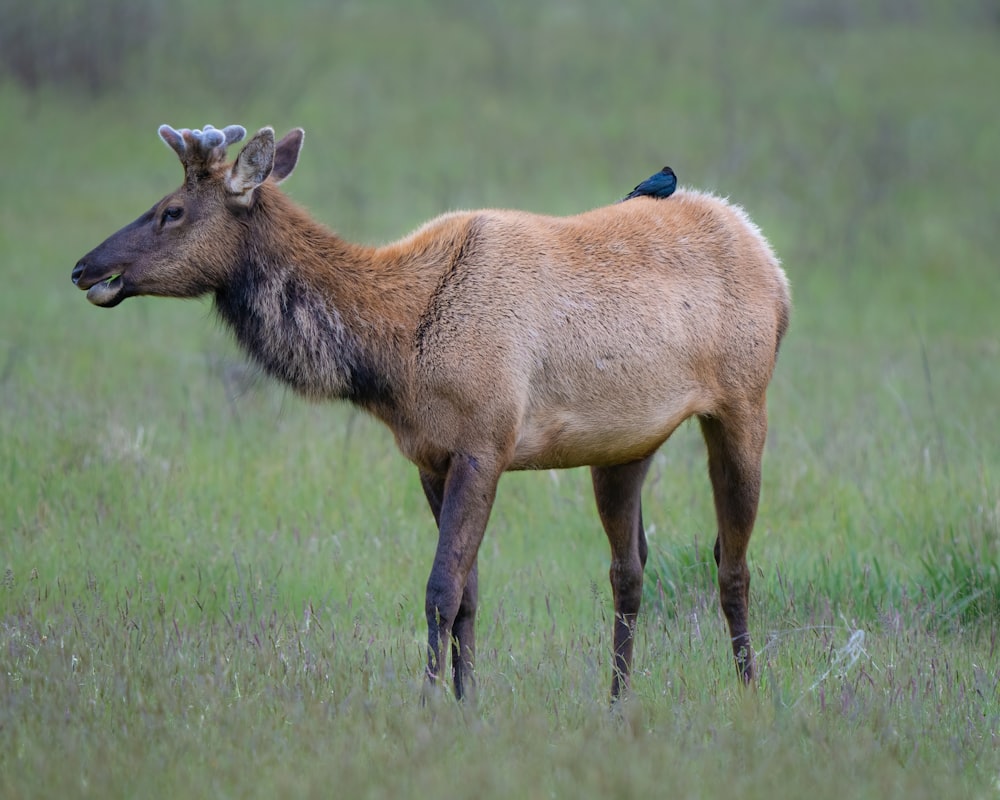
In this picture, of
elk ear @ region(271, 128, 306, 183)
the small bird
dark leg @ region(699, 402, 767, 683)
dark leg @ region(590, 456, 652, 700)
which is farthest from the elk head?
dark leg @ region(699, 402, 767, 683)

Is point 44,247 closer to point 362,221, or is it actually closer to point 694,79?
point 362,221

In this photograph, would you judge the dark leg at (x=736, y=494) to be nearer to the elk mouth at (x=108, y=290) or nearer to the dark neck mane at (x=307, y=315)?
the dark neck mane at (x=307, y=315)

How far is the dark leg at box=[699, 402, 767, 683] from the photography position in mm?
5590

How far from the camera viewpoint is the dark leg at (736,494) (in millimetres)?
5590

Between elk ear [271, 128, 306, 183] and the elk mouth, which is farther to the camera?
elk ear [271, 128, 306, 183]

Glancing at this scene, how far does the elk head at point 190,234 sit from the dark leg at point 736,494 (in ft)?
6.93

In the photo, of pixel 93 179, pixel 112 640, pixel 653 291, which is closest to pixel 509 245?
pixel 653 291

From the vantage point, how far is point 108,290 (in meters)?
5.09

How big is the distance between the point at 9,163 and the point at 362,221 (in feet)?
16.8

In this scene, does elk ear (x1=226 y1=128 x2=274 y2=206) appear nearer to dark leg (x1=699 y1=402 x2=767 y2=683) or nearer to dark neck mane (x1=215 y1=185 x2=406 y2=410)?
dark neck mane (x1=215 y1=185 x2=406 y2=410)

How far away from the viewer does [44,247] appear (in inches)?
537

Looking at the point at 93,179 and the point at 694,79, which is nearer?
the point at 93,179

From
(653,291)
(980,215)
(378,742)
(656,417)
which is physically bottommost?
(980,215)

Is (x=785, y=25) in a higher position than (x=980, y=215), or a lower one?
higher
